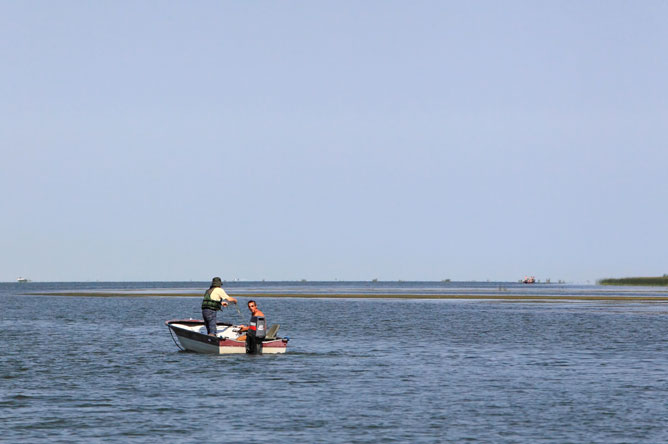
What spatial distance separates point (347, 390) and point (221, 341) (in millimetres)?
11619

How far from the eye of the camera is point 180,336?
4300 centimetres

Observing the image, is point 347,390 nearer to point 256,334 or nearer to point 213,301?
point 256,334

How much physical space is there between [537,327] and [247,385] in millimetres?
35338

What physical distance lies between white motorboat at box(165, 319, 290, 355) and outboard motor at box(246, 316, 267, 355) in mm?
182

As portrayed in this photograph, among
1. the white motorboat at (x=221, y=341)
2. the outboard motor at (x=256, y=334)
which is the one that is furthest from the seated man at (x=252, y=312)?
the outboard motor at (x=256, y=334)

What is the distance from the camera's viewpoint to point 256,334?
39188 mm

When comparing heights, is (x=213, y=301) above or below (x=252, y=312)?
above

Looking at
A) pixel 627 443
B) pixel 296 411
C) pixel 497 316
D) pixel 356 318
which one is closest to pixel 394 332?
pixel 356 318

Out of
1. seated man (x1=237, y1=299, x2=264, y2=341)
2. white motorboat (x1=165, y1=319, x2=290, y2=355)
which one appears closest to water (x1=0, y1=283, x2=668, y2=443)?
white motorboat (x1=165, y1=319, x2=290, y2=355)

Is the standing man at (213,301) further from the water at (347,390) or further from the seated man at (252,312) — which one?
the water at (347,390)

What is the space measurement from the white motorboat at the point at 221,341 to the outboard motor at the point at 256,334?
0.60 feet

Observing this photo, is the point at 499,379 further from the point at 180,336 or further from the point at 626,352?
the point at 180,336

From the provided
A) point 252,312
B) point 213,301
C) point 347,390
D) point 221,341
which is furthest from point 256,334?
point 347,390

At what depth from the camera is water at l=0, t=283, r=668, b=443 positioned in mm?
22547
